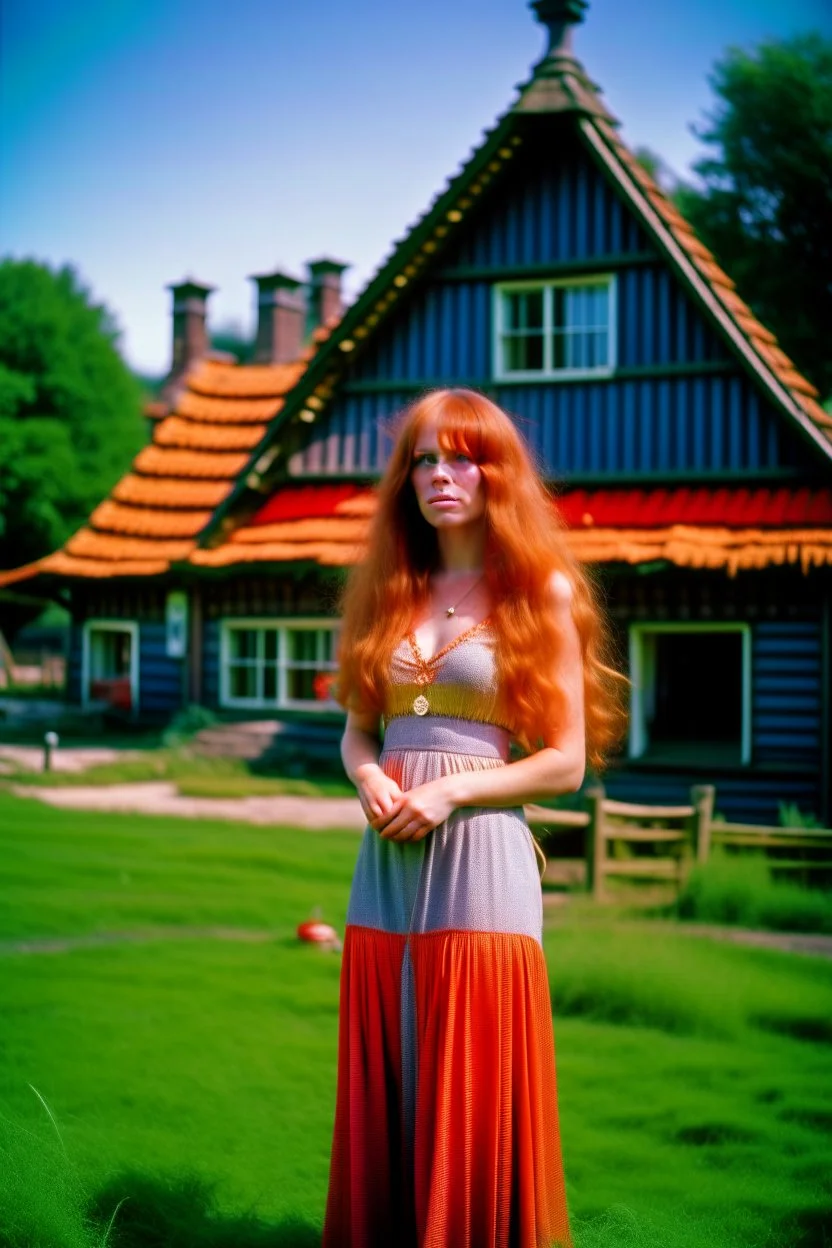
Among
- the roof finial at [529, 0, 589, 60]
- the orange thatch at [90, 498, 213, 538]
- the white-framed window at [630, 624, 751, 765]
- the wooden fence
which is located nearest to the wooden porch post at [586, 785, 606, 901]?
the wooden fence

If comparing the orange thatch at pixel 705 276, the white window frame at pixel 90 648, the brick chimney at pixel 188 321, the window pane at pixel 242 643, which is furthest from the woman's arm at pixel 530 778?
the brick chimney at pixel 188 321

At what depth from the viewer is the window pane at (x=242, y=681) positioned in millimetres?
17312

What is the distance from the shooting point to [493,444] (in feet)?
11.0

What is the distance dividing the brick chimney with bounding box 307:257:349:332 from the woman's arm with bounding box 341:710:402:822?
20.8 metres

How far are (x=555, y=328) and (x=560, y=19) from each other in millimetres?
3303

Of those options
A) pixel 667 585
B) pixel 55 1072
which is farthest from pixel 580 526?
pixel 55 1072

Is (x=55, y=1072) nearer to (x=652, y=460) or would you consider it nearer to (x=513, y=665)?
(x=513, y=665)

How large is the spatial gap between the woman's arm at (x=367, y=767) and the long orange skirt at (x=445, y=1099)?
321 mm

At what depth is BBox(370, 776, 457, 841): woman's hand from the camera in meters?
3.03

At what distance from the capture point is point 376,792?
3.12 meters

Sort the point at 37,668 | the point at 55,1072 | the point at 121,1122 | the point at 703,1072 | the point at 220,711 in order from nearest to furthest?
1. the point at 121,1122
2. the point at 55,1072
3. the point at 703,1072
4. the point at 220,711
5. the point at 37,668

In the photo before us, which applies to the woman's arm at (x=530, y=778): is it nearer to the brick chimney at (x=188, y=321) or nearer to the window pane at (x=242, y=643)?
the window pane at (x=242, y=643)

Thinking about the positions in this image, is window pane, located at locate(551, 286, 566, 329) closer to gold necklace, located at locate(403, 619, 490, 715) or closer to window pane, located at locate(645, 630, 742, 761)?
window pane, located at locate(645, 630, 742, 761)

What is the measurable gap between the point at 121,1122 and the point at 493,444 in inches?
105
